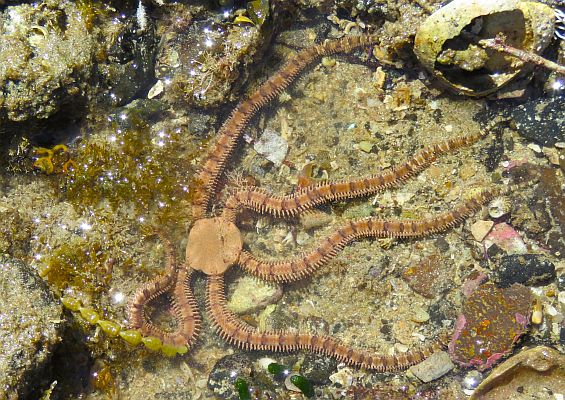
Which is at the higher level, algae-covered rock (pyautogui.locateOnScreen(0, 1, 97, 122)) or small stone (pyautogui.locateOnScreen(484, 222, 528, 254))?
algae-covered rock (pyautogui.locateOnScreen(0, 1, 97, 122))

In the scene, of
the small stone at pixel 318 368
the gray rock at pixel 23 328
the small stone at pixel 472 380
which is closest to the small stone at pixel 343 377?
the small stone at pixel 318 368

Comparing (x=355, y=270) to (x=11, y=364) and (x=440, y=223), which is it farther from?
(x=11, y=364)

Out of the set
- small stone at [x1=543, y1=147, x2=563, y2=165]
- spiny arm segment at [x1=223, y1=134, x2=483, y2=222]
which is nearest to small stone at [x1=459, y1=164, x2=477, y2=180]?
spiny arm segment at [x1=223, y1=134, x2=483, y2=222]

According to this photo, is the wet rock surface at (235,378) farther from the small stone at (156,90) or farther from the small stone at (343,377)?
the small stone at (156,90)

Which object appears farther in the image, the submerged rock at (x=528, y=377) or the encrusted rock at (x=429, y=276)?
the encrusted rock at (x=429, y=276)

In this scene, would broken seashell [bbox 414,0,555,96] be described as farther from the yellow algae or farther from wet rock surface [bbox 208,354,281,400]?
the yellow algae

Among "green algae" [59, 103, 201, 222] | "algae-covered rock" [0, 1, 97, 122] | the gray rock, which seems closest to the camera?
the gray rock
